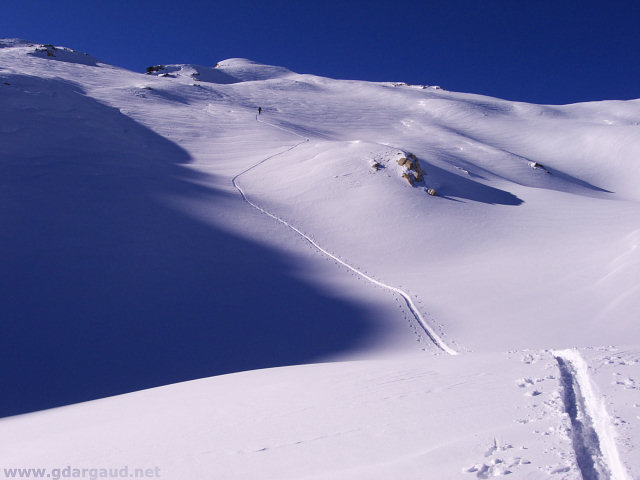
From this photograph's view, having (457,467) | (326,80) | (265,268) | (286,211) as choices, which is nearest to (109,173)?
(286,211)

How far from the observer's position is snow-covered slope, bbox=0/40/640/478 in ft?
12.1

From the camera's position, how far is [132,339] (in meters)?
9.62

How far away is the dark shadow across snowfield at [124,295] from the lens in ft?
28.6

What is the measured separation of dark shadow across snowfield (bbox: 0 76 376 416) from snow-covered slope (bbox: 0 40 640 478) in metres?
0.06

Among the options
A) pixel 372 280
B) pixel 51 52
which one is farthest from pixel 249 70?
pixel 372 280

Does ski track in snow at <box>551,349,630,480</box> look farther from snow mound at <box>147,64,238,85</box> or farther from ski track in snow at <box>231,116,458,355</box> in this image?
snow mound at <box>147,64,238,85</box>

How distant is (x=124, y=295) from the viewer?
11156 mm

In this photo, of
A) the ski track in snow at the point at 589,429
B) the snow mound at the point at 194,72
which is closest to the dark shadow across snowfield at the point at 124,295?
the ski track in snow at the point at 589,429

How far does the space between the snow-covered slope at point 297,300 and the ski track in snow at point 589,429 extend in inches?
1.0

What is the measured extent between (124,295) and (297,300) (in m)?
4.55

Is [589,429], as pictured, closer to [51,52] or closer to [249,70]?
[51,52]

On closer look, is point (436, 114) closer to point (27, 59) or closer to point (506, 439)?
point (27, 59)

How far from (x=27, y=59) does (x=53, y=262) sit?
36.9 meters

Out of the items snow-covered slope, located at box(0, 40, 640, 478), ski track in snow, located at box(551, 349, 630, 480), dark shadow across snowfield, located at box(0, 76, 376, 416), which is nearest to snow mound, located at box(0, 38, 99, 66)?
snow-covered slope, located at box(0, 40, 640, 478)
